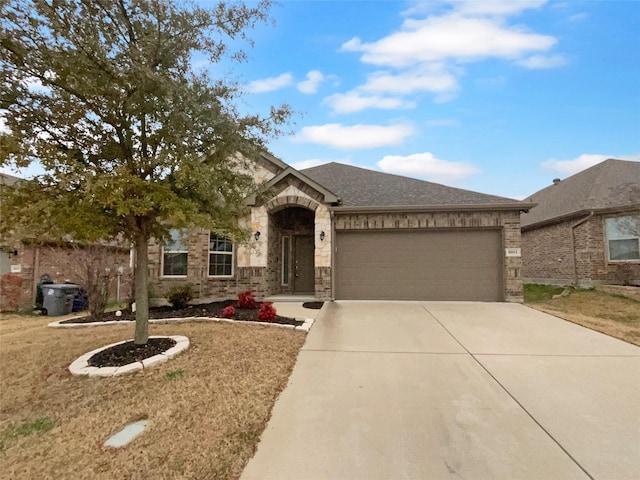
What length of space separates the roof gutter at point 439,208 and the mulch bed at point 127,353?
264 inches

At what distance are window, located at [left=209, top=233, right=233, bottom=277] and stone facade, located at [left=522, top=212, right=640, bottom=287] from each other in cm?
1337

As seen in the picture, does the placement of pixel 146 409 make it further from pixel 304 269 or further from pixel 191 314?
pixel 304 269

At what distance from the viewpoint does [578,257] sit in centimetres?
1268

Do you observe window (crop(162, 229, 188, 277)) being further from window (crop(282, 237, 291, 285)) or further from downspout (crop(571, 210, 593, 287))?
downspout (crop(571, 210, 593, 287))

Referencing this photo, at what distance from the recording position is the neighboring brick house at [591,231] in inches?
460

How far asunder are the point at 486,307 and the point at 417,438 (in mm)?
7557

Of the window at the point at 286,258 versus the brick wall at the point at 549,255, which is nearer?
the window at the point at 286,258

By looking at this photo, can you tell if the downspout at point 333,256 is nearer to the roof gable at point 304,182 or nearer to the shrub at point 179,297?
the roof gable at point 304,182

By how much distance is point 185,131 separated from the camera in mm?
4703

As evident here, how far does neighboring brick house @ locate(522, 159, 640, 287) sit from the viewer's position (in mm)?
11672

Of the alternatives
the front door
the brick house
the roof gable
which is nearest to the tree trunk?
the roof gable

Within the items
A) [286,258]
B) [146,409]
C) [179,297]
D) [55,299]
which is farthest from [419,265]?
[55,299]

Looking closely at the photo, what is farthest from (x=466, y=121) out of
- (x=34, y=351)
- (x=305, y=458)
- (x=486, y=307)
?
(x=34, y=351)

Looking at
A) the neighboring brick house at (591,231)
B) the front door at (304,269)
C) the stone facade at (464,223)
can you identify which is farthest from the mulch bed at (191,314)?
the neighboring brick house at (591,231)
